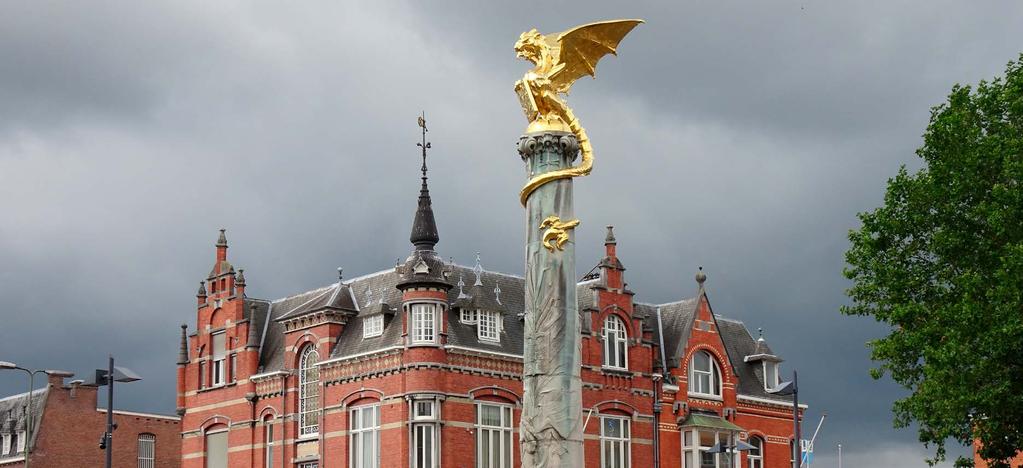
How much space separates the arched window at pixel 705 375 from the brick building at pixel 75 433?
1243 inches

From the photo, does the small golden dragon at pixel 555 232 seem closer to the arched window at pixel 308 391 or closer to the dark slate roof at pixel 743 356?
the arched window at pixel 308 391

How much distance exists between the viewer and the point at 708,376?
64375mm

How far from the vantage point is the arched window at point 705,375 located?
6388cm

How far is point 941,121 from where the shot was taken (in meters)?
40.4

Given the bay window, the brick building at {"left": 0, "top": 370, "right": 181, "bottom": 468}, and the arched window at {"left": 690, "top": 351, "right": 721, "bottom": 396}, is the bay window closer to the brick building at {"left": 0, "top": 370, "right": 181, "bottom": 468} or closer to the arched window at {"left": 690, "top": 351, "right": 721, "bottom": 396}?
the arched window at {"left": 690, "top": 351, "right": 721, "bottom": 396}

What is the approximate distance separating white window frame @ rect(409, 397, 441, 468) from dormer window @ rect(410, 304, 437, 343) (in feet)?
7.55

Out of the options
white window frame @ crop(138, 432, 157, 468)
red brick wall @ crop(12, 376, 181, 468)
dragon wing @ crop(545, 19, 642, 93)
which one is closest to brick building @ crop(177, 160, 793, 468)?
red brick wall @ crop(12, 376, 181, 468)

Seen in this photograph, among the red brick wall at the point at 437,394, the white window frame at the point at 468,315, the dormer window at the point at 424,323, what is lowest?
the red brick wall at the point at 437,394

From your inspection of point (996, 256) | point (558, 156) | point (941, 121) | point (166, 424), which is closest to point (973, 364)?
point (996, 256)

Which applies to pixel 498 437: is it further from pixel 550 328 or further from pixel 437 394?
pixel 550 328

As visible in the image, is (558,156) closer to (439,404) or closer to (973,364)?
(973,364)

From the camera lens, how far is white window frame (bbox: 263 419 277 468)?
5981cm

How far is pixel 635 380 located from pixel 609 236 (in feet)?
20.0

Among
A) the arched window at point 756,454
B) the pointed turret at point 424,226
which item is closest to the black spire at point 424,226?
the pointed turret at point 424,226
